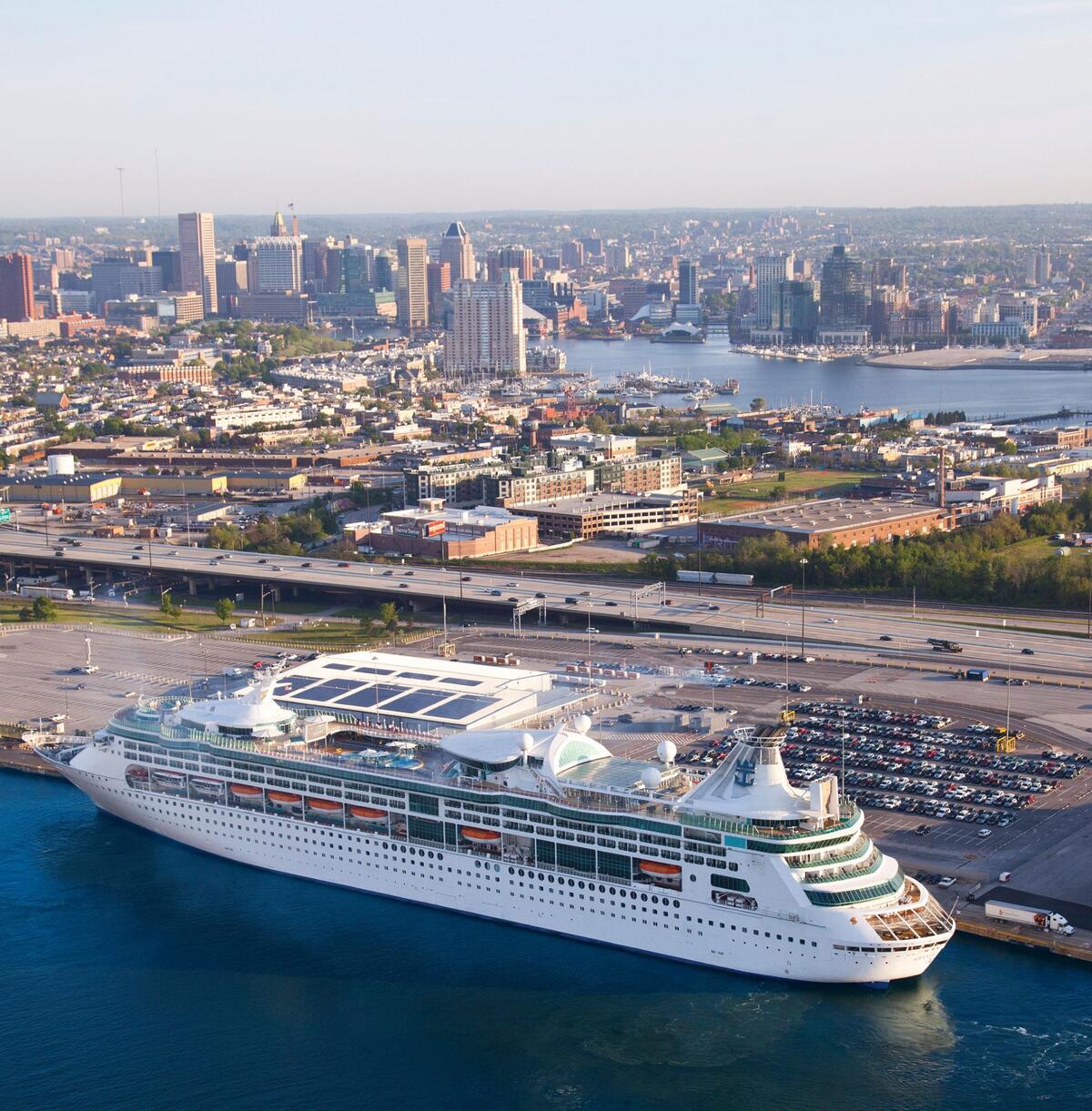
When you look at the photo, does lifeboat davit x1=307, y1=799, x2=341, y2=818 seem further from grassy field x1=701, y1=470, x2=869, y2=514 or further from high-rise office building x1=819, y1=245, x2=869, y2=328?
high-rise office building x1=819, y1=245, x2=869, y2=328

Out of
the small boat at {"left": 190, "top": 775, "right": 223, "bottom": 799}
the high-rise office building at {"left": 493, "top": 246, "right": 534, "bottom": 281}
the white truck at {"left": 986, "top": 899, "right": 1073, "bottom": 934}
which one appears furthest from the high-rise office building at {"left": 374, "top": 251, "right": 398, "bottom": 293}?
the white truck at {"left": 986, "top": 899, "right": 1073, "bottom": 934}

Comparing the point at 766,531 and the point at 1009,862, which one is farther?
the point at 766,531

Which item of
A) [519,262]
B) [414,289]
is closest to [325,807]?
[414,289]

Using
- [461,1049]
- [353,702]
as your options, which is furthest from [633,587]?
[461,1049]

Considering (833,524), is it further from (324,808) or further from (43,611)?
(324,808)

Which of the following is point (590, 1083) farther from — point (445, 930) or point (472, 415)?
point (472, 415)
